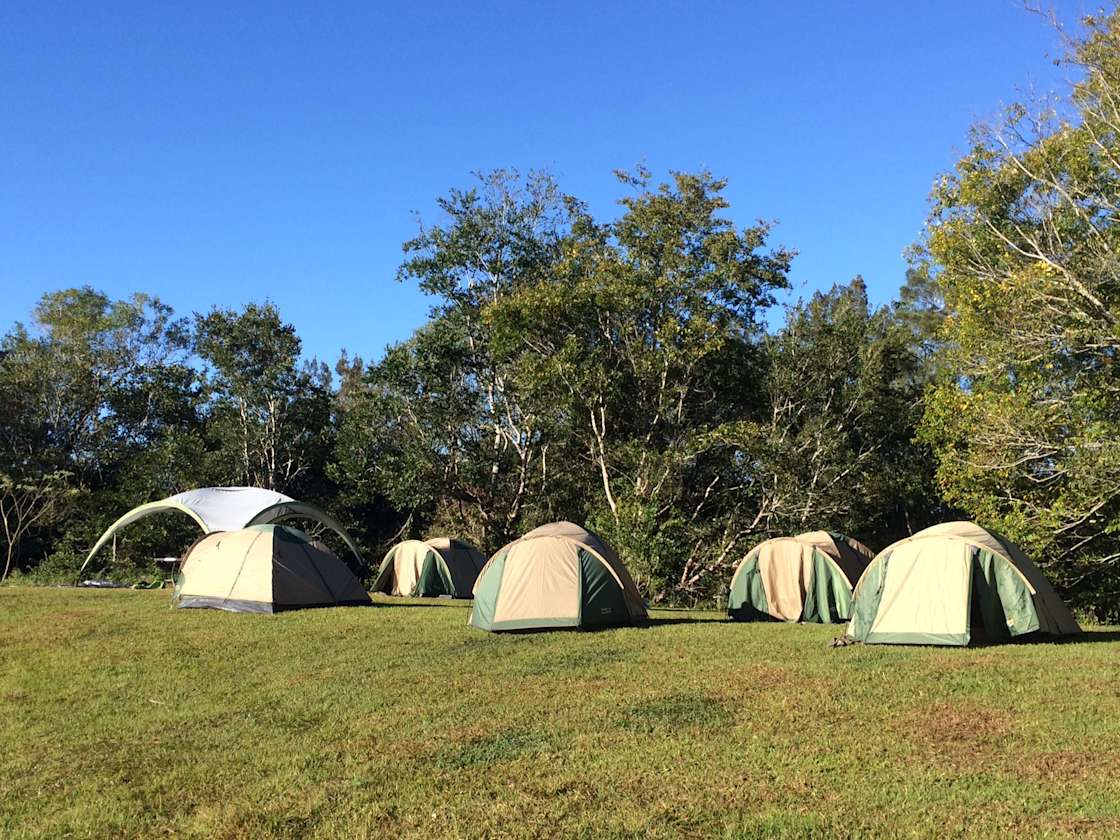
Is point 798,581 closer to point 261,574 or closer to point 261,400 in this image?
point 261,574

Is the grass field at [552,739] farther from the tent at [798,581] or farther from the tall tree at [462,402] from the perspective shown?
the tall tree at [462,402]

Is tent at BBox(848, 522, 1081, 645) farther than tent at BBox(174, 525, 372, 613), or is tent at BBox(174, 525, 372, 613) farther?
tent at BBox(174, 525, 372, 613)

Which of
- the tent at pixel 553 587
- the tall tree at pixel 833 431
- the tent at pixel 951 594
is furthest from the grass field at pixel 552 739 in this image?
the tall tree at pixel 833 431

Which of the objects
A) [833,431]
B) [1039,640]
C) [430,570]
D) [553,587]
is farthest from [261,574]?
[833,431]

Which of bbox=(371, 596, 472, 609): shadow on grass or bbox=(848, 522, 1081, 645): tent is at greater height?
bbox=(848, 522, 1081, 645): tent

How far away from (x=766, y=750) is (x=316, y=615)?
10.8 metres

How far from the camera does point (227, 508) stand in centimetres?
2122

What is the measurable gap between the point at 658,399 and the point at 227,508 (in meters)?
12.1

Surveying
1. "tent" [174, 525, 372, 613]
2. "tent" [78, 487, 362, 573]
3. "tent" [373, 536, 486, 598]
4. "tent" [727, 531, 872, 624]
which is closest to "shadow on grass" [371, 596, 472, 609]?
"tent" [174, 525, 372, 613]

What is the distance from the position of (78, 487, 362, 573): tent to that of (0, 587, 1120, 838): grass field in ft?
28.1

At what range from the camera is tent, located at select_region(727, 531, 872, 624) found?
53.5 ft

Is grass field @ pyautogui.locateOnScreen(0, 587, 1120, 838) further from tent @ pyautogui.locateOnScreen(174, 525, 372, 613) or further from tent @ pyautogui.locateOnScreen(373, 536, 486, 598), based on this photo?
tent @ pyautogui.locateOnScreen(373, 536, 486, 598)

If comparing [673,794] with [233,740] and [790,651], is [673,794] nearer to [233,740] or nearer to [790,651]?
[233,740]

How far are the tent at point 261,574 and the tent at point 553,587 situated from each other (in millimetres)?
4100
